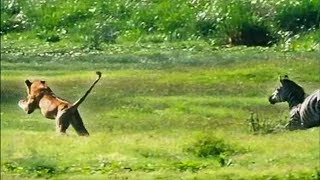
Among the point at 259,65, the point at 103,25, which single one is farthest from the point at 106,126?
the point at 259,65

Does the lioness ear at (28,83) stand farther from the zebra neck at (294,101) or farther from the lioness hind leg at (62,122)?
the zebra neck at (294,101)

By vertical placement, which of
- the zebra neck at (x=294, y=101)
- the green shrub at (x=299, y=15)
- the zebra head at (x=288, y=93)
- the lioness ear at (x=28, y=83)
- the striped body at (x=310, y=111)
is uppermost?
the green shrub at (x=299, y=15)

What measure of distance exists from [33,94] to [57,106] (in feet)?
0.34

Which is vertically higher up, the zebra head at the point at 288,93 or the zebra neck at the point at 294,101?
the zebra head at the point at 288,93

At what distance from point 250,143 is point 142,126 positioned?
424 mm

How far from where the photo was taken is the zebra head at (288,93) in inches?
141

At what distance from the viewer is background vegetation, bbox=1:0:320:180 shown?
3637 mm

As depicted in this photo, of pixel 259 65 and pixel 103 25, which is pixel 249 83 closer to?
pixel 259 65

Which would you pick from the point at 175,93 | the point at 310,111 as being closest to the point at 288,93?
the point at 310,111

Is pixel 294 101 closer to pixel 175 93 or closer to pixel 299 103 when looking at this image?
Answer: pixel 299 103

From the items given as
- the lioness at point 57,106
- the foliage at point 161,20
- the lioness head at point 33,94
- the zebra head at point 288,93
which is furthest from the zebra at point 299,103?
the lioness head at point 33,94

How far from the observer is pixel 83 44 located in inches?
146

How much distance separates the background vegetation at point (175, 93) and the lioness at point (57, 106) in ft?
0.08

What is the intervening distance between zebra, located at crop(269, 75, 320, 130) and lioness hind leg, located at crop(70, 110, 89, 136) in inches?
29.0
